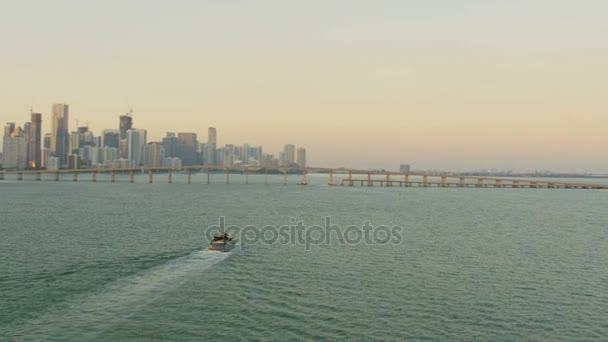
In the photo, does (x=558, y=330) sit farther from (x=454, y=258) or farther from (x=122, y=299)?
(x=122, y=299)

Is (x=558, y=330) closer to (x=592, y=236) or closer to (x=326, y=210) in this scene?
(x=592, y=236)

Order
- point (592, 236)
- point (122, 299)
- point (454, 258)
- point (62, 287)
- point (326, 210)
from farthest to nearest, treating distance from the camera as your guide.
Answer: point (326, 210) → point (592, 236) → point (454, 258) → point (62, 287) → point (122, 299)

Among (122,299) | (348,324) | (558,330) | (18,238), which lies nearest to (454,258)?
(558,330)

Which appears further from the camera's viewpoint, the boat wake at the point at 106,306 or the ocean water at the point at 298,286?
the ocean water at the point at 298,286

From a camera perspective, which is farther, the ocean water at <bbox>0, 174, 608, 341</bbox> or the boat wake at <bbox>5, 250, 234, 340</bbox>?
the ocean water at <bbox>0, 174, 608, 341</bbox>

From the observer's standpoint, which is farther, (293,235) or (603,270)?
(293,235)

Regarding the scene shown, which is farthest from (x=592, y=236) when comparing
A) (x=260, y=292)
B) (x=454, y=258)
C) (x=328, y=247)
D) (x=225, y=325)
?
(x=225, y=325)

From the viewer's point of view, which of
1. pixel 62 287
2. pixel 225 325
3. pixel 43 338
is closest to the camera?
pixel 43 338

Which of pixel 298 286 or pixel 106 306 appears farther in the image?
pixel 298 286
